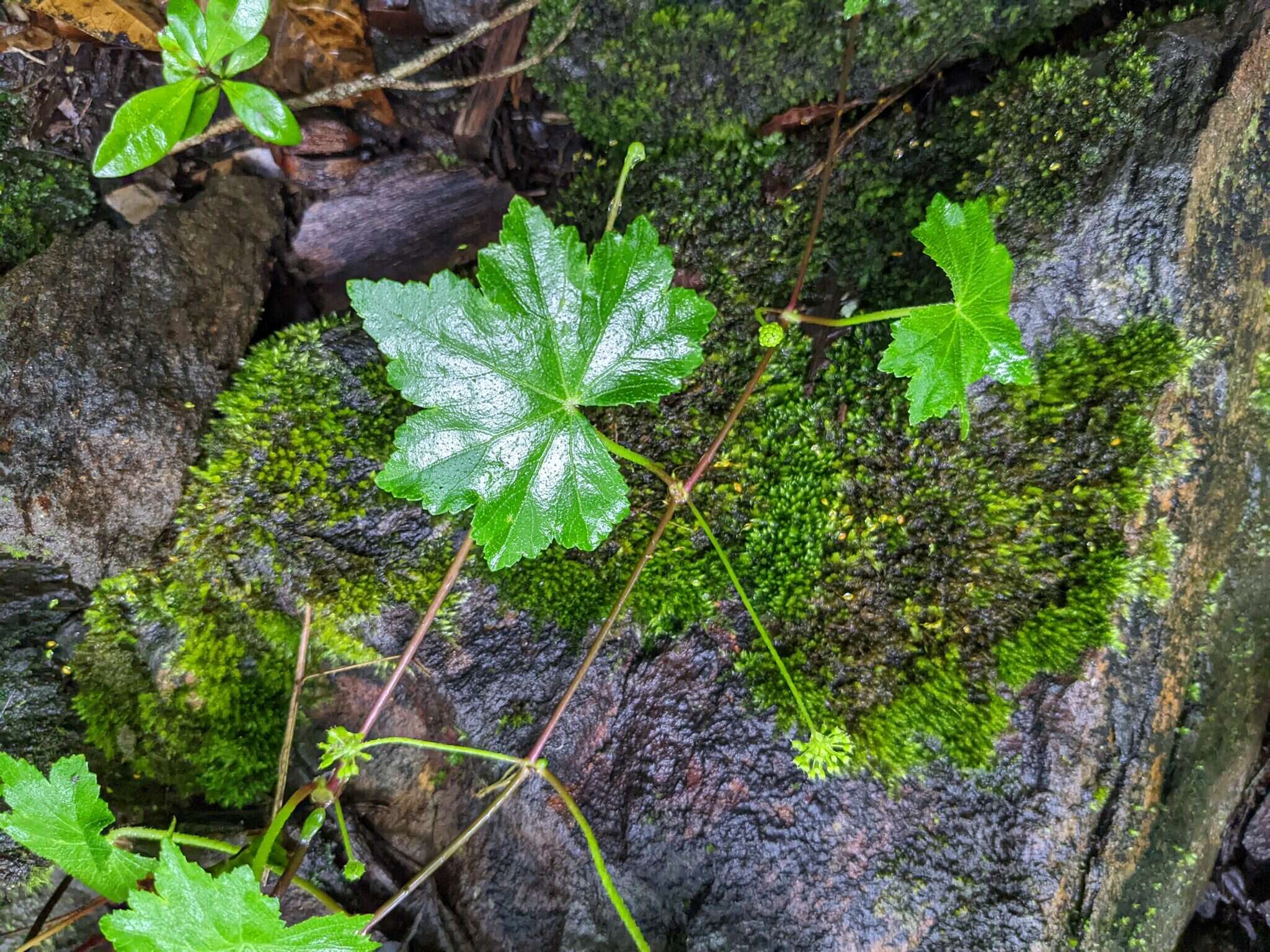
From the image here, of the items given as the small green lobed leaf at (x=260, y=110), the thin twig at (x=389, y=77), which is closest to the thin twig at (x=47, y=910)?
the small green lobed leaf at (x=260, y=110)

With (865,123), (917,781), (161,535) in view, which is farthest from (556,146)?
(917,781)

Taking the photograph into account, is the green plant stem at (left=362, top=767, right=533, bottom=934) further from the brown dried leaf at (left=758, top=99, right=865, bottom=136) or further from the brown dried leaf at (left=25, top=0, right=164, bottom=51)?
the brown dried leaf at (left=25, top=0, right=164, bottom=51)

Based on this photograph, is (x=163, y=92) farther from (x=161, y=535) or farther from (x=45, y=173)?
(x=161, y=535)

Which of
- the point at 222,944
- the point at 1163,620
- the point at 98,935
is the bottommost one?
the point at 98,935

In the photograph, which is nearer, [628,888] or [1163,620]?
[1163,620]

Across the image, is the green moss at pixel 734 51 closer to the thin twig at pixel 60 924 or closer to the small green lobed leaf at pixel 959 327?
the small green lobed leaf at pixel 959 327

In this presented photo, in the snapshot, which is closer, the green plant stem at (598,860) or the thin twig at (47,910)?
the green plant stem at (598,860)

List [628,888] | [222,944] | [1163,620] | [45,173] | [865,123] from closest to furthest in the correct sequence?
[222,944]
[1163,620]
[628,888]
[865,123]
[45,173]
